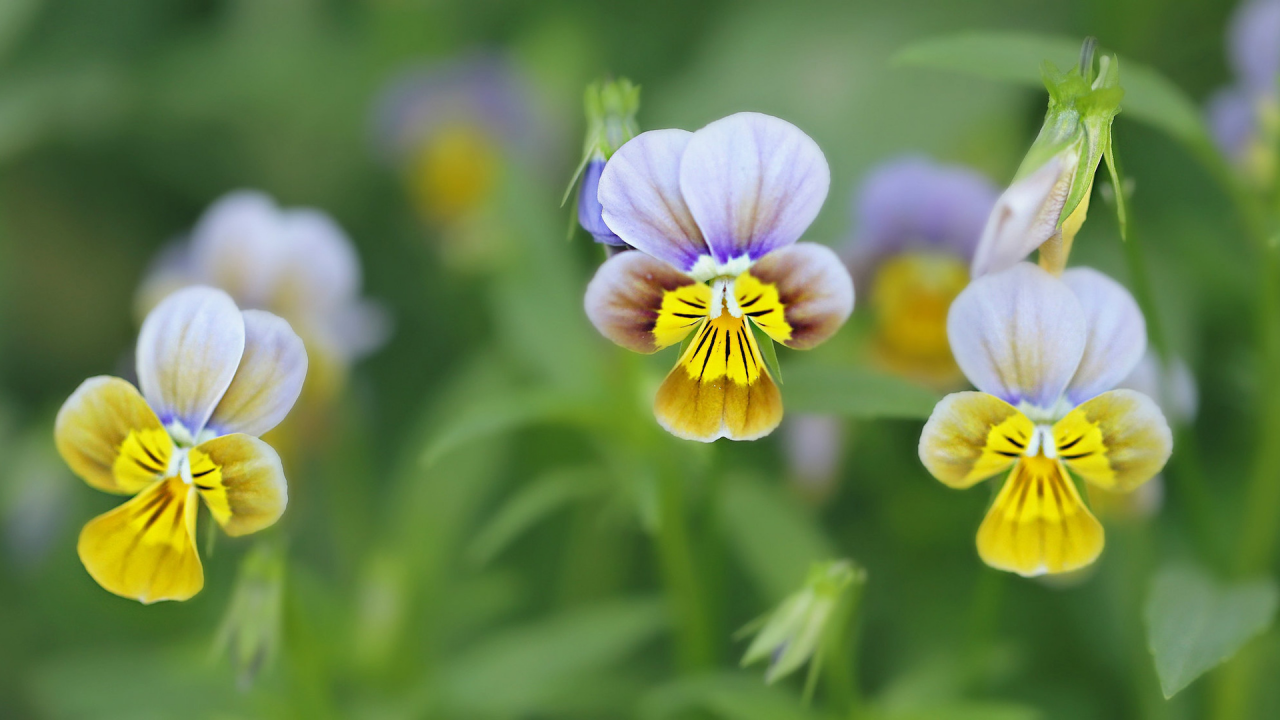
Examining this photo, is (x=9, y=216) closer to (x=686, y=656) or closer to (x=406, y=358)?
(x=406, y=358)

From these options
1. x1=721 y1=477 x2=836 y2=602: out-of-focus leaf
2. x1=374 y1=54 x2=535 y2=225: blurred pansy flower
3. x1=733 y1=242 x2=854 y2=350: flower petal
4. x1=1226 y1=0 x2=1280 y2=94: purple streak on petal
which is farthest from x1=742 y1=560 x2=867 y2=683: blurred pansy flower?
x1=374 y1=54 x2=535 y2=225: blurred pansy flower

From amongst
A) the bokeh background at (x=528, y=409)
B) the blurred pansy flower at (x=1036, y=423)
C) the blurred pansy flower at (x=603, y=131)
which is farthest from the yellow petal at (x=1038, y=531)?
the blurred pansy flower at (x=603, y=131)

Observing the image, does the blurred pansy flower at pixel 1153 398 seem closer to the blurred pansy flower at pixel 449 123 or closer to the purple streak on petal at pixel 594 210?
the purple streak on petal at pixel 594 210

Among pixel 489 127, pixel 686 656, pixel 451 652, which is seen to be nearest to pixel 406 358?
pixel 489 127

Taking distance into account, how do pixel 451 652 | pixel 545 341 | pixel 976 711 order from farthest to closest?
pixel 451 652 → pixel 545 341 → pixel 976 711

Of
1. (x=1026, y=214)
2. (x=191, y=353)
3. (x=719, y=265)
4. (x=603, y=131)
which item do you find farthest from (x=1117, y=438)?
(x=191, y=353)
